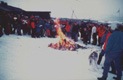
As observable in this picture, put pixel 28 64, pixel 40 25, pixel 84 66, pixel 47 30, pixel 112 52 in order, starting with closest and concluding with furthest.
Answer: pixel 112 52 < pixel 28 64 < pixel 84 66 < pixel 40 25 < pixel 47 30

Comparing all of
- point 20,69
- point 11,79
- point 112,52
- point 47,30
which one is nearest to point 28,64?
point 20,69

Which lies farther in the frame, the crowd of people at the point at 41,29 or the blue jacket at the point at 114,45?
the crowd of people at the point at 41,29

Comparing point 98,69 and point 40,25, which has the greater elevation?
point 40,25

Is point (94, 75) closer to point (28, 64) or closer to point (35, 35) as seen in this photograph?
point (28, 64)

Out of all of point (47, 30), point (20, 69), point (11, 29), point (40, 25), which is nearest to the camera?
point (20, 69)

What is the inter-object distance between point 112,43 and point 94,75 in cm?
190

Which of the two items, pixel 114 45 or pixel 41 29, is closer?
pixel 114 45

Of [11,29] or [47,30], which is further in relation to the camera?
[47,30]

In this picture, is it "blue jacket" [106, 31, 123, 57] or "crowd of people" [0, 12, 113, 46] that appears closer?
"blue jacket" [106, 31, 123, 57]

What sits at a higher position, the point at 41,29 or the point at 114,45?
the point at 114,45

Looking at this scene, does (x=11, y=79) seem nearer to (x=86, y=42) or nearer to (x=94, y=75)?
(x=94, y=75)

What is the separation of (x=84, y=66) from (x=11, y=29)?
982cm

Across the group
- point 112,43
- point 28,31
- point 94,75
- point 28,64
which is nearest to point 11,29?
point 28,31

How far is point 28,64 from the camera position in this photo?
27.3 ft
